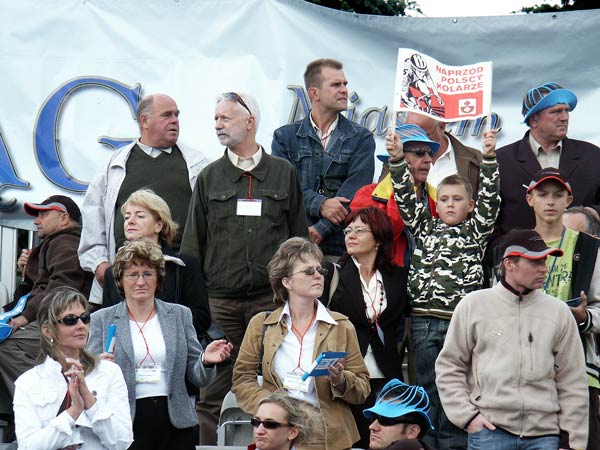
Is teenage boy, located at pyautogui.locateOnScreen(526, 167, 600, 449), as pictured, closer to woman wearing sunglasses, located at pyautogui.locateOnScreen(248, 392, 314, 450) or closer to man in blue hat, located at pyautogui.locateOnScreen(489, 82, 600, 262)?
man in blue hat, located at pyautogui.locateOnScreen(489, 82, 600, 262)

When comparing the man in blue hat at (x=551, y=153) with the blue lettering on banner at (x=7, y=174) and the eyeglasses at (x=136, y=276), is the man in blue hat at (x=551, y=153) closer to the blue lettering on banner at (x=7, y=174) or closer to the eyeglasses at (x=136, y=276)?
the eyeglasses at (x=136, y=276)

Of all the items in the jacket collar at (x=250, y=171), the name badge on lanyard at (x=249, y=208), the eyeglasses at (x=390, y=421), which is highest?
the jacket collar at (x=250, y=171)

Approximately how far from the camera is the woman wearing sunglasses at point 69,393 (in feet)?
20.0

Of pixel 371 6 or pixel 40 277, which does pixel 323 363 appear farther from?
pixel 371 6

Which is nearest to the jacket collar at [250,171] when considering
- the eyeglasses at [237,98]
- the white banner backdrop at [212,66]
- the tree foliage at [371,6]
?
the eyeglasses at [237,98]

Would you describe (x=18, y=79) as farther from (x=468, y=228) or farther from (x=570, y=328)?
(x=570, y=328)

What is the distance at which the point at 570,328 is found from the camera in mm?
6734

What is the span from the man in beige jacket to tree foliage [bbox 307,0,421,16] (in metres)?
6.93

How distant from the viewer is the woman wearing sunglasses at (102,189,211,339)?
7457 millimetres

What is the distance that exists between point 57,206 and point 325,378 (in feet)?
10.0

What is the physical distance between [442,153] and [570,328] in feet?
7.19

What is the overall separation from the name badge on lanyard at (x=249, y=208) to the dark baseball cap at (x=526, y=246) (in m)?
1.94

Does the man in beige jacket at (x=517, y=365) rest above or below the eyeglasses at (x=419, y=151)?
below

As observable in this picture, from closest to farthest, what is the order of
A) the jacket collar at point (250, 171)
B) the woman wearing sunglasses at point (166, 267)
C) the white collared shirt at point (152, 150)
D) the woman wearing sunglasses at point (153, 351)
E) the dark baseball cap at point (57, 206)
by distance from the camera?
the woman wearing sunglasses at point (153, 351) < the woman wearing sunglasses at point (166, 267) < the jacket collar at point (250, 171) < the white collared shirt at point (152, 150) < the dark baseball cap at point (57, 206)
